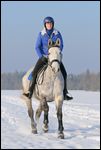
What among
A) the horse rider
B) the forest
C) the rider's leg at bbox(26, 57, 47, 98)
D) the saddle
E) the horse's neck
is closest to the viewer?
the horse's neck

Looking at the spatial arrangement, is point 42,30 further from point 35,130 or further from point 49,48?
point 35,130

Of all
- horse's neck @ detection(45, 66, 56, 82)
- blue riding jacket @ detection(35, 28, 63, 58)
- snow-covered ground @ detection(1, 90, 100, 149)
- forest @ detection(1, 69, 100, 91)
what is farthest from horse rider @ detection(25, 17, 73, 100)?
forest @ detection(1, 69, 100, 91)

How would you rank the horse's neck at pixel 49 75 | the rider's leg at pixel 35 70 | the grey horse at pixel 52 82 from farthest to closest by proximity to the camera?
the rider's leg at pixel 35 70, the horse's neck at pixel 49 75, the grey horse at pixel 52 82

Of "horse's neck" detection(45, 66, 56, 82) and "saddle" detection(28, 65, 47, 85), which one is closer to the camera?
"horse's neck" detection(45, 66, 56, 82)

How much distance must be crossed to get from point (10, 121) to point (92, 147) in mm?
4938

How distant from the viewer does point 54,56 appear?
36.1 ft

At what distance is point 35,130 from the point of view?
11992 millimetres

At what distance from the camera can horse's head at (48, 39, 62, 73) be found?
35.7 feet

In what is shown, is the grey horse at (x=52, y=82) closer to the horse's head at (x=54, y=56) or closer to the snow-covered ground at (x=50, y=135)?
the horse's head at (x=54, y=56)

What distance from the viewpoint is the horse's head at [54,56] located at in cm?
1089

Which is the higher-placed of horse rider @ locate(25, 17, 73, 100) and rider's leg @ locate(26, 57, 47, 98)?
horse rider @ locate(25, 17, 73, 100)

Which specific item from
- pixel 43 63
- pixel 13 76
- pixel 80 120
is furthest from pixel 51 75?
pixel 13 76

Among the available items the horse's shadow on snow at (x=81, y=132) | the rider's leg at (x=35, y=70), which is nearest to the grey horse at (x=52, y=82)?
the rider's leg at (x=35, y=70)

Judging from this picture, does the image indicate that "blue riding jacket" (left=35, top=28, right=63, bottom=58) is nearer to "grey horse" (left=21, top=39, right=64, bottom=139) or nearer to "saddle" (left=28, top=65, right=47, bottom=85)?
"saddle" (left=28, top=65, right=47, bottom=85)
